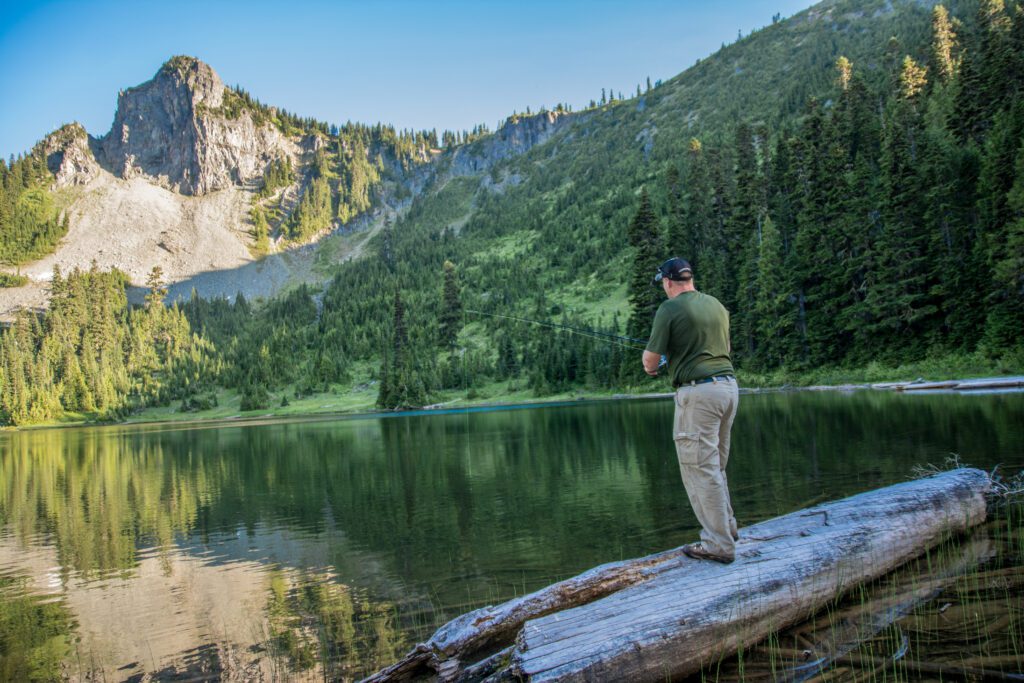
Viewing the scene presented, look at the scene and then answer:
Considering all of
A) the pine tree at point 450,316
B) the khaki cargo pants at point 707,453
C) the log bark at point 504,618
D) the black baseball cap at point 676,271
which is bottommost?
the log bark at point 504,618

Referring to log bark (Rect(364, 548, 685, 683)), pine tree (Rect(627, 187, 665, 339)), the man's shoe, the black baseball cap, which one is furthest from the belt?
pine tree (Rect(627, 187, 665, 339))

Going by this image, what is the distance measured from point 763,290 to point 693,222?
29461 mm

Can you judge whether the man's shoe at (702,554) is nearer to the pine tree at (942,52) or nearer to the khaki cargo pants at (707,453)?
the khaki cargo pants at (707,453)

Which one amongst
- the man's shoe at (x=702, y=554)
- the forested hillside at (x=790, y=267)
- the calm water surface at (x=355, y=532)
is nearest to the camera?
the man's shoe at (x=702, y=554)

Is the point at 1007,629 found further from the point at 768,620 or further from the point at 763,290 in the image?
the point at 763,290

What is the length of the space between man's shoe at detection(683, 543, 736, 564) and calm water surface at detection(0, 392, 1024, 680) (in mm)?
3344

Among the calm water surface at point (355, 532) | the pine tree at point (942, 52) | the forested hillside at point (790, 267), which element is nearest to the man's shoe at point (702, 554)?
the calm water surface at point (355, 532)

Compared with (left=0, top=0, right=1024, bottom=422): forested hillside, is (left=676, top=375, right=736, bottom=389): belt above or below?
below

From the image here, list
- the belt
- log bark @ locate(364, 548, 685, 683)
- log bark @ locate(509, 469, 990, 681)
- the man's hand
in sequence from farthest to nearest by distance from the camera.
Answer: the man's hand → the belt → log bark @ locate(364, 548, 685, 683) → log bark @ locate(509, 469, 990, 681)

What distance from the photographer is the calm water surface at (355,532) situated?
27.8ft

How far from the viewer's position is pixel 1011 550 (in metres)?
7.29

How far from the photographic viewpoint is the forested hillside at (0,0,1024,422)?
4509 centimetres

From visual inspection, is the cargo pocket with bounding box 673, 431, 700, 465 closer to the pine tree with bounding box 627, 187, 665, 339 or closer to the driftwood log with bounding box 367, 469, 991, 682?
the driftwood log with bounding box 367, 469, 991, 682

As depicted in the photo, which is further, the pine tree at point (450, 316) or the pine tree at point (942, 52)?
the pine tree at point (450, 316)
